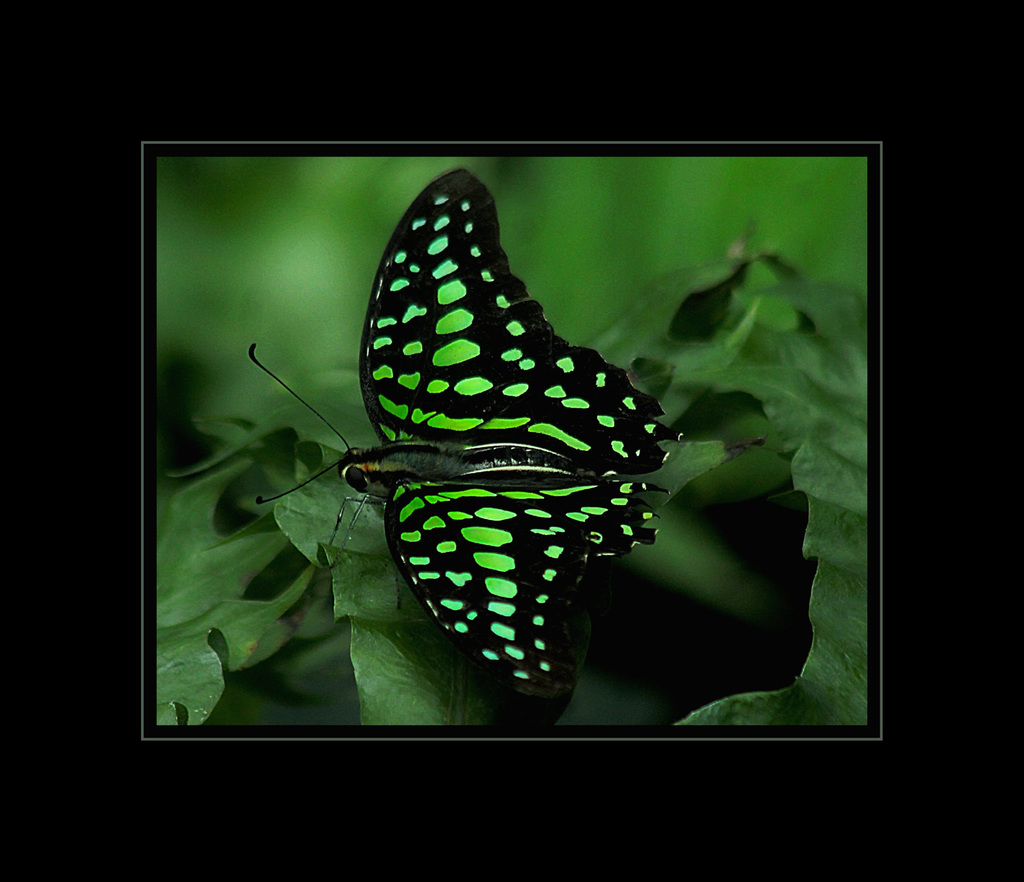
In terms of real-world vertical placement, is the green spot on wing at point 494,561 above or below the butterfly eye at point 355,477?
below

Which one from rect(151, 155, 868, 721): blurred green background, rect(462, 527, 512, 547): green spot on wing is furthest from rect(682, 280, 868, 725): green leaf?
rect(462, 527, 512, 547): green spot on wing

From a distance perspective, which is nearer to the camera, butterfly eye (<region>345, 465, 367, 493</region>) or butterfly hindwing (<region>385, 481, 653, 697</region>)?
butterfly hindwing (<region>385, 481, 653, 697</region>)

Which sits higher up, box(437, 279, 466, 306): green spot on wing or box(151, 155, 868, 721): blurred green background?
box(151, 155, 868, 721): blurred green background

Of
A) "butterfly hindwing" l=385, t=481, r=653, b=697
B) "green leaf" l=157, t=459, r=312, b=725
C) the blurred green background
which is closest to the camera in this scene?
"butterfly hindwing" l=385, t=481, r=653, b=697

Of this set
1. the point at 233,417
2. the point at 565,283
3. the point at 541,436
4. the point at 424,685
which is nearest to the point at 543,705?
the point at 424,685

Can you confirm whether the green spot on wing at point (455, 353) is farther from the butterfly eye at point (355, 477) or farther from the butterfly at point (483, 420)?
the butterfly eye at point (355, 477)

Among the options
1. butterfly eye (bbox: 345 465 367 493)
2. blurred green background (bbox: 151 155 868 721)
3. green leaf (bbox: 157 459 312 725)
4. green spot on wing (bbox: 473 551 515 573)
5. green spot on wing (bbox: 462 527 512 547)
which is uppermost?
blurred green background (bbox: 151 155 868 721)

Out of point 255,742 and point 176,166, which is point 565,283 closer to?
point 176,166

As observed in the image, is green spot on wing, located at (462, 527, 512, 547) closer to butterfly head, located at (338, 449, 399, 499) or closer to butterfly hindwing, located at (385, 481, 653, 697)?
butterfly hindwing, located at (385, 481, 653, 697)

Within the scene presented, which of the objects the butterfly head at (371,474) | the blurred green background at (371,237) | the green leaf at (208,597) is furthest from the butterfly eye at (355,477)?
the blurred green background at (371,237)
